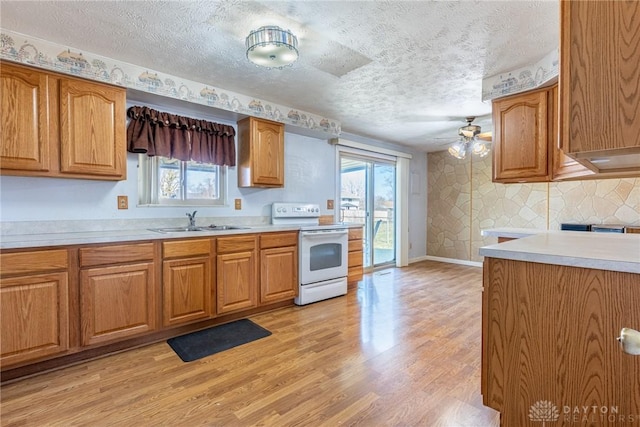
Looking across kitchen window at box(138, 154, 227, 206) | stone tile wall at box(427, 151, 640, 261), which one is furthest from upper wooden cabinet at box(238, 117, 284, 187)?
stone tile wall at box(427, 151, 640, 261)

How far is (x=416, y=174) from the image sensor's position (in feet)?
19.8

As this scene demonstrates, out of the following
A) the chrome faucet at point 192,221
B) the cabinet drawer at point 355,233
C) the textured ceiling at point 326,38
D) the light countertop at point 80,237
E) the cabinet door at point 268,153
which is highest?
the textured ceiling at point 326,38

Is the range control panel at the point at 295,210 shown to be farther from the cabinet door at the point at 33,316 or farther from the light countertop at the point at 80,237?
the cabinet door at the point at 33,316

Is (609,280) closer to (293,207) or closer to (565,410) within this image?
(565,410)

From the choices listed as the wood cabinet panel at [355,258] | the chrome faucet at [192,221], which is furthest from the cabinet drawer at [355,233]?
the chrome faucet at [192,221]

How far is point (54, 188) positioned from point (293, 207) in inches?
89.7

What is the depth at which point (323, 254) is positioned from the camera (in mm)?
3637

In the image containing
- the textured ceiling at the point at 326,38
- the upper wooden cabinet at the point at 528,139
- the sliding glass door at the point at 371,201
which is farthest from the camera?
the sliding glass door at the point at 371,201

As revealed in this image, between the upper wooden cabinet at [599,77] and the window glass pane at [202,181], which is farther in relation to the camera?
the window glass pane at [202,181]

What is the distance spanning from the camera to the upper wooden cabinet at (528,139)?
2438mm

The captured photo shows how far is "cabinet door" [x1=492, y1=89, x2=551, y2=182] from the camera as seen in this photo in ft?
8.17

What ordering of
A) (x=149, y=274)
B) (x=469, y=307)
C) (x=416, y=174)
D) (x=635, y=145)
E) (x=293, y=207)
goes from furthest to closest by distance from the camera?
1. (x=416, y=174)
2. (x=293, y=207)
3. (x=469, y=307)
4. (x=149, y=274)
5. (x=635, y=145)

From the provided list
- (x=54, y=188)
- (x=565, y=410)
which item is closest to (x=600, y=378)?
(x=565, y=410)

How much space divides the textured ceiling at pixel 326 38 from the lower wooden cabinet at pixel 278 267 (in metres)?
1.51
